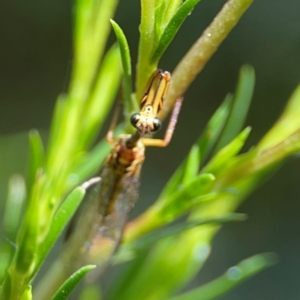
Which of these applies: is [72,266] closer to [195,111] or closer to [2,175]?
[2,175]

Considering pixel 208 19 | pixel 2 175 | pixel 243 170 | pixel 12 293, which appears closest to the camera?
pixel 12 293

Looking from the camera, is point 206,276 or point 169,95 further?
point 206,276

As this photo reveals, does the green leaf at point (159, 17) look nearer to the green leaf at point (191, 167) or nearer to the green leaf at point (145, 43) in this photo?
the green leaf at point (145, 43)

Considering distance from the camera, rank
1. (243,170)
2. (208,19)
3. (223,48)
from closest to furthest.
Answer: (243,170) → (208,19) → (223,48)

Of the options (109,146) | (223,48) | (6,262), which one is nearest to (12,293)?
(6,262)

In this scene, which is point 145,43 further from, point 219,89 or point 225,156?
point 219,89

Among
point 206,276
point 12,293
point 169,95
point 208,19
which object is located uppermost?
point 208,19

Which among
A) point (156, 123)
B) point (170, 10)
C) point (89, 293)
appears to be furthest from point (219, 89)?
point (170, 10)
